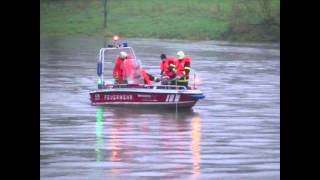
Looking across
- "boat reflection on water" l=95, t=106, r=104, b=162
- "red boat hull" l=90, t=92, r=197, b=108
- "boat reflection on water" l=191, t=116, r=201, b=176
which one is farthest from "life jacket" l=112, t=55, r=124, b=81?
"boat reflection on water" l=191, t=116, r=201, b=176

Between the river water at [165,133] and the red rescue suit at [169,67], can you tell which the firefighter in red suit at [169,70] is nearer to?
the red rescue suit at [169,67]

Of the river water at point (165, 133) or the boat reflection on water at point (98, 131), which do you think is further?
the boat reflection on water at point (98, 131)

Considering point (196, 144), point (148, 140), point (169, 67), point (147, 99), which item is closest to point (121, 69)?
point (147, 99)

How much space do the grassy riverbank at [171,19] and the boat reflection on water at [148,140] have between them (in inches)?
1612

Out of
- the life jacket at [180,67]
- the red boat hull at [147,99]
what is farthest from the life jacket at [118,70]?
the life jacket at [180,67]

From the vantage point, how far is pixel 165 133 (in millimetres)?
15984

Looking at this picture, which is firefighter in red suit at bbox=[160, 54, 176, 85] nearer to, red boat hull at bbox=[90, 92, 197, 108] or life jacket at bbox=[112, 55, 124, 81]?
red boat hull at bbox=[90, 92, 197, 108]

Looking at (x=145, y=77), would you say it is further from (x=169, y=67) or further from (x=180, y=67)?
(x=180, y=67)

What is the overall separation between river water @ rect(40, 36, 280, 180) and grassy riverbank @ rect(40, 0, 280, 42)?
28.0 metres

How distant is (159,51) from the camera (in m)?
46.6

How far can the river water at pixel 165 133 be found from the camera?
1137 cm

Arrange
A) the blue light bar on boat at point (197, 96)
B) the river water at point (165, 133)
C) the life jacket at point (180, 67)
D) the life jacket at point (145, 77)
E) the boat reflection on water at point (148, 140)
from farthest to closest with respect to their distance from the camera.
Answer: the life jacket at point (145, 77) → the life jacket at point (180, 67) → the blue light bar on boat at point (197, 96) → the boat reflection on water at point (148, 140) → the river water at point (165, 133)

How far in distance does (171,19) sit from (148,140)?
167 ft
